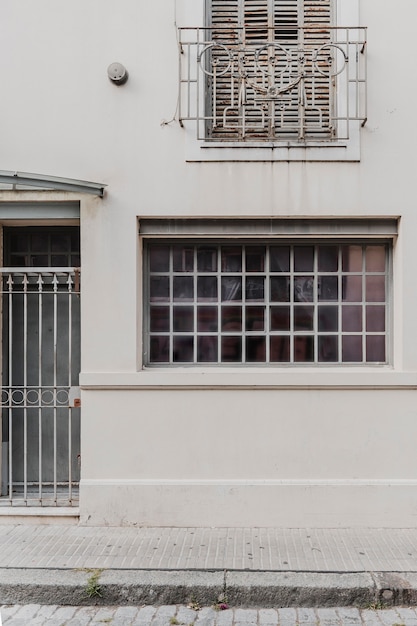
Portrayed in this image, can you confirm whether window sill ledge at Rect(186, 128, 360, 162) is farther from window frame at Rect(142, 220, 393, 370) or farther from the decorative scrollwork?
the decorative scrollwork

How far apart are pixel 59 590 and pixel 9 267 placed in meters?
3.34

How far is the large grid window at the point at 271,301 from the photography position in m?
5.87

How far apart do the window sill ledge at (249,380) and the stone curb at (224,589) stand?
177 centimetres

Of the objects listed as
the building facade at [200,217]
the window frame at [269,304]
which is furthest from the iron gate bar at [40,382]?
the window frame at [269,304]

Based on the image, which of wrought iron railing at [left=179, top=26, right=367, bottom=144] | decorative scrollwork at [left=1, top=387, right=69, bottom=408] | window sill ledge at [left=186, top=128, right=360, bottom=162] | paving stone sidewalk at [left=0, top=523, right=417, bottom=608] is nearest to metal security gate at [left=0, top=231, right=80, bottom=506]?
decorative scrollwork at [left=1, top=387, right=69, bottom=408]

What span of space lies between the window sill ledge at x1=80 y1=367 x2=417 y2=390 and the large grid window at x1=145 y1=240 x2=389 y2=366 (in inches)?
11.7

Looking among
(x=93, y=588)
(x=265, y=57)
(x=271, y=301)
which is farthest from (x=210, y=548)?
(x=265, y=57)

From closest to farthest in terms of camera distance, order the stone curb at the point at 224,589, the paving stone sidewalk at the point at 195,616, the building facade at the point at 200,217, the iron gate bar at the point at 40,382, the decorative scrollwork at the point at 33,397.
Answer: the paving stone sidewalk at the point at 195,616
the stone curb at the point at 224,589
the building facade at the point at 200,217
the iron gate bar at the point at 40,382
the decorative scrollwork at the point at 33,397

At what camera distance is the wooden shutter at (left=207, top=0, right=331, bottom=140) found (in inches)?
230

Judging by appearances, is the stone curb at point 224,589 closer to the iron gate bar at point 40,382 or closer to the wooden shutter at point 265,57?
the iron gate bar at point 40,382

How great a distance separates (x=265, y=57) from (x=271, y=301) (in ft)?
8.64

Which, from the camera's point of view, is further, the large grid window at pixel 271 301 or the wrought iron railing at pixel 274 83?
the large grid window at pixel 271 301

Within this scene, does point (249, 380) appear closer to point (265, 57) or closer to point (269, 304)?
point (269, 304)

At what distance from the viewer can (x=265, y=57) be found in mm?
5910
